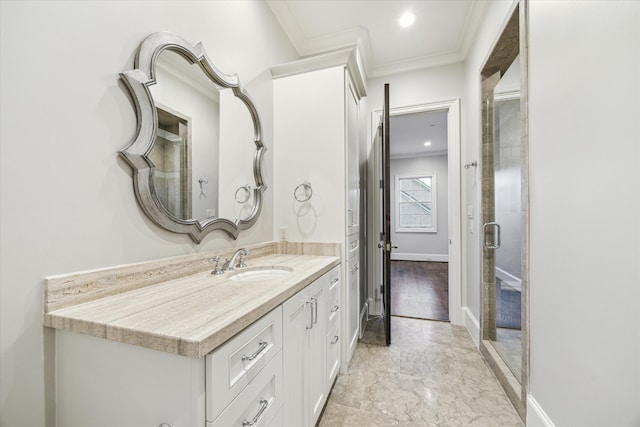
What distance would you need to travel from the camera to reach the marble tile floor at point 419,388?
1.46 metres

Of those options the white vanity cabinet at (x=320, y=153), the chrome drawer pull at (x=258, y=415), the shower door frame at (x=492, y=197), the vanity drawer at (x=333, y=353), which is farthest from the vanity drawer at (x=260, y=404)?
the shower door frame at (x=492, y=197)

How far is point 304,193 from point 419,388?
1.58 metres

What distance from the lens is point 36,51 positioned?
2.51 ft

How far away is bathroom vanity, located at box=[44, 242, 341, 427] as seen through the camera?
621 mm

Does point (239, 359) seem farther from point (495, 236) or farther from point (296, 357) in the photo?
point (495, 236)

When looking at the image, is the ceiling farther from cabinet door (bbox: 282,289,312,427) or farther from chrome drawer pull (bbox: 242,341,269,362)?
chrome drawer pull (bbox: 242,341,269,362)

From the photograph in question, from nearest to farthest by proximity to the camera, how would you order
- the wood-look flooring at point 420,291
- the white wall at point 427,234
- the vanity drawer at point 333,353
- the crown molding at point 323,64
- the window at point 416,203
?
the vanity drawer at point 333,353 → the crown molding at point 323,64 → the wood-look flooring at point 420,291 → the white wall at point 427,234 → the window at point 416,203

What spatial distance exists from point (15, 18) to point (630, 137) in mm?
1846

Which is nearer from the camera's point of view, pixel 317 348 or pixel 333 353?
pixel 317 348

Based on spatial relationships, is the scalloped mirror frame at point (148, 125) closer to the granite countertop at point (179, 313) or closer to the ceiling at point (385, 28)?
the granite countertop at point (179, 313)

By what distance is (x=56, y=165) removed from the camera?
0.80m

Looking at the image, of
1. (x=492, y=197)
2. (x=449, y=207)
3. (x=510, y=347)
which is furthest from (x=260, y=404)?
(x=449, y=207)

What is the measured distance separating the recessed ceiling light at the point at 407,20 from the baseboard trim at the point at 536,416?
2835mm

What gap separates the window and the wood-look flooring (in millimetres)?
1111
